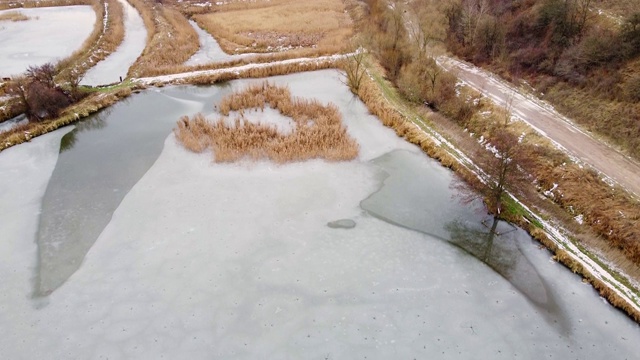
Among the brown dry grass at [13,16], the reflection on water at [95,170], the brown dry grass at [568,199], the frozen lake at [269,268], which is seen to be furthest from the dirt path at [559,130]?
the brown dry grass at [13,16]

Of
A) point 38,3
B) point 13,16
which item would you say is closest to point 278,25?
point 13,16

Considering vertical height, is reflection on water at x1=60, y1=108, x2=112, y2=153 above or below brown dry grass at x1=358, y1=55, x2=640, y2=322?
above

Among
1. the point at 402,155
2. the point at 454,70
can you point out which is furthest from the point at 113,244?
the point at 454,70

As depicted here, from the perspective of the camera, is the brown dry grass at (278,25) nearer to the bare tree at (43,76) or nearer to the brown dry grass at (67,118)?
the brown dry grass at (67,118)

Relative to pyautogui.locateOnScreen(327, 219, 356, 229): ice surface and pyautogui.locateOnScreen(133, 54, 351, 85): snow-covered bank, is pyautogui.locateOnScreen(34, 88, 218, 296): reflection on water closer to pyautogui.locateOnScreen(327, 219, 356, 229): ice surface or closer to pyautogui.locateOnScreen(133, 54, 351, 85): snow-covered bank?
pyautogui.locateOnScreen(133, 54, 351, 85): snow-covered bank

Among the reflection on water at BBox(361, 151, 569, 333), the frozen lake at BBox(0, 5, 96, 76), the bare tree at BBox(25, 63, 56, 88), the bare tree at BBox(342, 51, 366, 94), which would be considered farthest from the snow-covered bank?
the reflection on water at BBox(361, 151, 569, 333)

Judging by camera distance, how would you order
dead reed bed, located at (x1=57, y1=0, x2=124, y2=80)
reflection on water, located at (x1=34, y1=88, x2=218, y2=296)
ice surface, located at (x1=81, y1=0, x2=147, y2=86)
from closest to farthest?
reflection on water, located at (x1=34, y1=88, x2=218, y2=296) < ice surface, located at (x1=81, y1=0, x2=147, y2=86) < dead reed bed, located at (x1=57, y1=0, x2=124, y2=80)

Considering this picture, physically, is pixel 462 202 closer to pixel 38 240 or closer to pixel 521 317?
pixel 521 317
